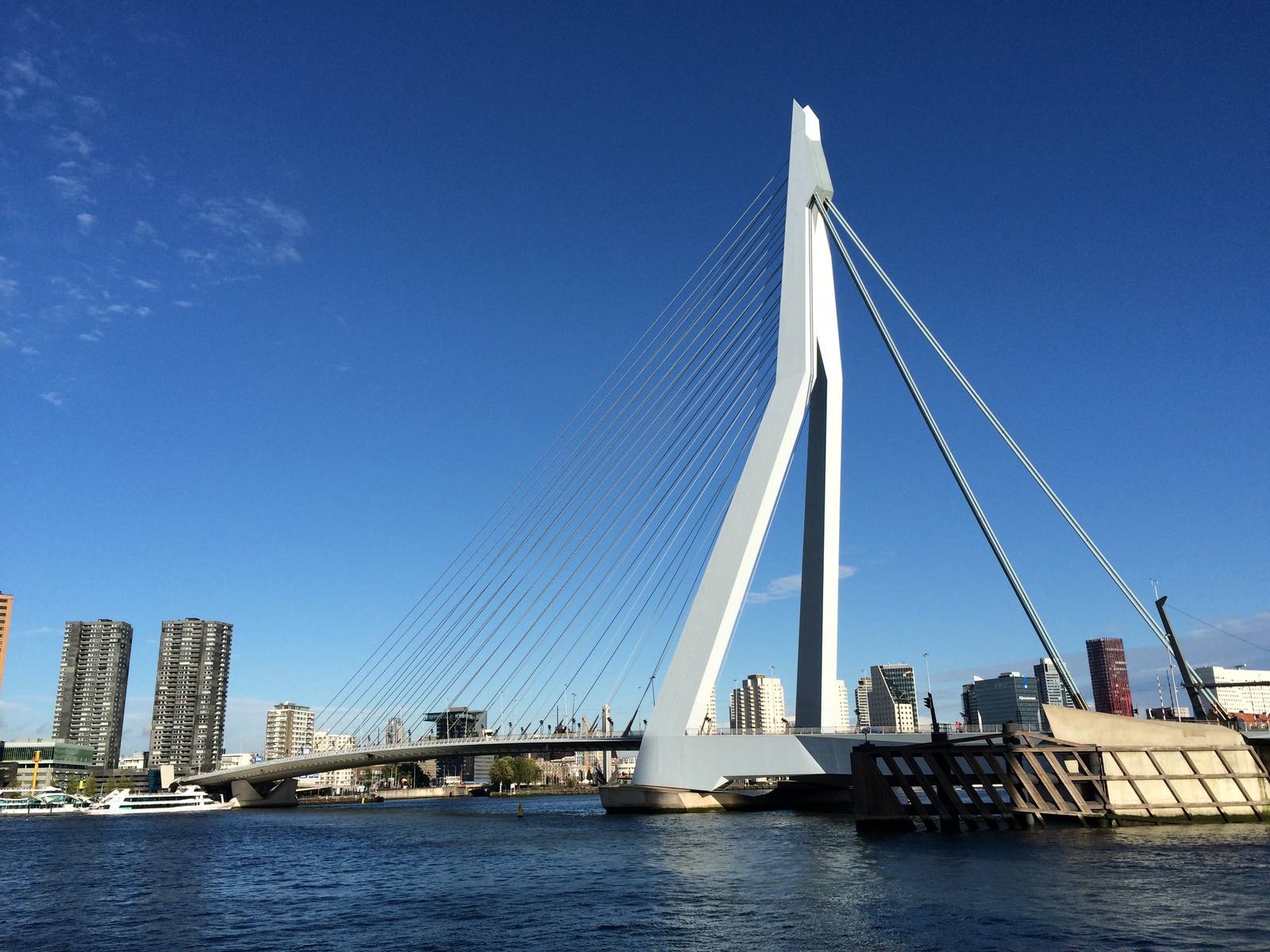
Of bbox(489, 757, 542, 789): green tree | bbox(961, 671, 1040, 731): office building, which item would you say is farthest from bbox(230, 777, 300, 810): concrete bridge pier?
bbox(961, 671, 1040, 731): office building

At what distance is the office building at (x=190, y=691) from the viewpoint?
150 metres

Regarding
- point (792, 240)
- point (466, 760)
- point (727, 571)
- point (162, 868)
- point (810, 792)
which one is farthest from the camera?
point (466, 760)

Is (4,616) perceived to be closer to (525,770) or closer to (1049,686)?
(525,770)

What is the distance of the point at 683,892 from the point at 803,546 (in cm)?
2067

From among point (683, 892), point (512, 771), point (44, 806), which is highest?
point (683, 892)

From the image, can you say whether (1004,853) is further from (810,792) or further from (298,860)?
(810,792)

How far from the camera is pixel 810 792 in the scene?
44281 mm

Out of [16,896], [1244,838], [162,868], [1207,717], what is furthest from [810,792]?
[16,896]

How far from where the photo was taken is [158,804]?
6269cm

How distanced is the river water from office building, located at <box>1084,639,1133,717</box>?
126 m

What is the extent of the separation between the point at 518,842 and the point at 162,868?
34.3 feet

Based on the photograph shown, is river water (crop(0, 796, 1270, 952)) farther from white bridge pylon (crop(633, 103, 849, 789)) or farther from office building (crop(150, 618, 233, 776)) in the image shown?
office building (crop(150, 618, 233, 776))

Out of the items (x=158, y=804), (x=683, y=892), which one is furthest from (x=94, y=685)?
(x=683, y=892)

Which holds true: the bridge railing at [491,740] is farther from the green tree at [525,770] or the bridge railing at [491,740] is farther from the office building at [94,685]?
the office building at [94,685]
